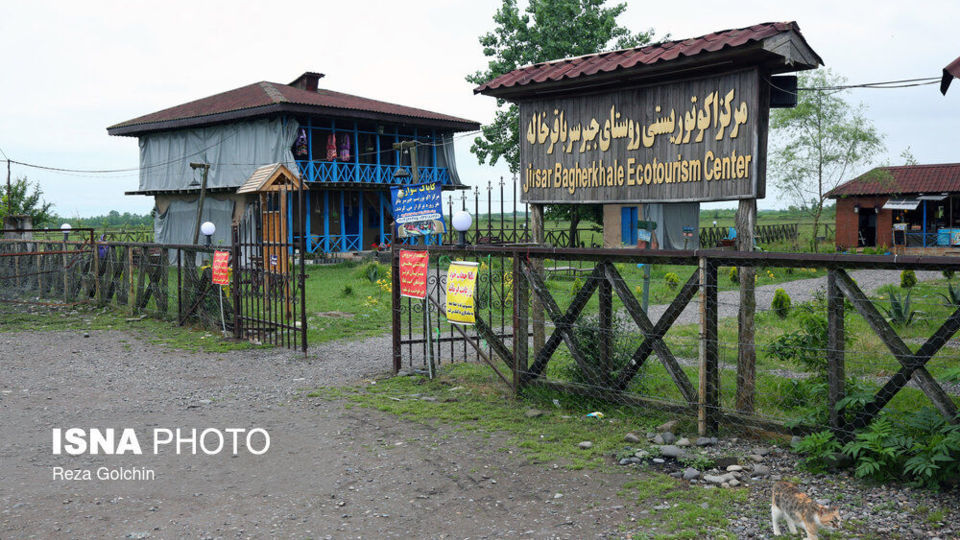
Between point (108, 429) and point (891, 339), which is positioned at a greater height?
point (891, 339)

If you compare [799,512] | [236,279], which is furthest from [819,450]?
[236,279]

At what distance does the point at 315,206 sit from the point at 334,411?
25.4m

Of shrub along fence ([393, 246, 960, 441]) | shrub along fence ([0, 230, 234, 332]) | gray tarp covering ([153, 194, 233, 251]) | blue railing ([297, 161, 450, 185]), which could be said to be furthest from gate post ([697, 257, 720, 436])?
gray tarp covering ([153, 194, 233, 251])

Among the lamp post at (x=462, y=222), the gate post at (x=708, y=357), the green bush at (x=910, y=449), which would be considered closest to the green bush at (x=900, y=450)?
the green bush at (x=910, y=449)

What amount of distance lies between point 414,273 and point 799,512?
5860 millimetres

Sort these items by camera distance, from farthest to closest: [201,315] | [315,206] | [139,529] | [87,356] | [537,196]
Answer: [315,206] → [201,315] → [87,356] → [537,196] → [139,529]

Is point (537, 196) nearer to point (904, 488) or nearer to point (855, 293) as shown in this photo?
point (855, 293)

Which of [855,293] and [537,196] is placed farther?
[537,196]

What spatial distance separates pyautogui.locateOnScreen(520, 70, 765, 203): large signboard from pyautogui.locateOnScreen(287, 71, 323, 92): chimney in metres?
26.7

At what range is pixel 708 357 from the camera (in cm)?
649

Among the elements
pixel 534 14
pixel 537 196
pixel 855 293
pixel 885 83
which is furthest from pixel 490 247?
pixel 534 14

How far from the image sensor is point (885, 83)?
309 inches

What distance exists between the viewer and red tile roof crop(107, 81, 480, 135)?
2902cm

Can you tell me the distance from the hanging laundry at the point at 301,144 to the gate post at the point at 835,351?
26.5 meters
